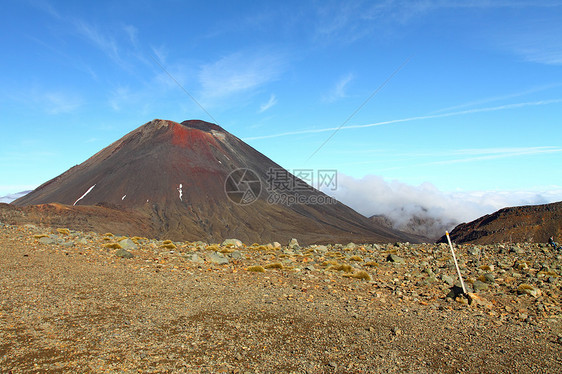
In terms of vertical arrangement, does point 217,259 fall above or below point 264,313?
above

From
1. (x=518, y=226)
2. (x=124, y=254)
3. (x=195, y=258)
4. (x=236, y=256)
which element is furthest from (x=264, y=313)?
(x=518, y=226)

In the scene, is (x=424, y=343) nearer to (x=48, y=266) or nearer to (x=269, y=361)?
(x=269, y=361)

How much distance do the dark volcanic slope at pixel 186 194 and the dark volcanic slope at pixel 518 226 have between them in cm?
4554

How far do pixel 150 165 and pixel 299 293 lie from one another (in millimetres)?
124202

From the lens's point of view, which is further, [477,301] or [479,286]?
[479,286]

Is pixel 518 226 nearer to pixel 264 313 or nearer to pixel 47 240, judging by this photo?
pixel 264 313

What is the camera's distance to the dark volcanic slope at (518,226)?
49.7 metres

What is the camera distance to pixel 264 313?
28.4 ft

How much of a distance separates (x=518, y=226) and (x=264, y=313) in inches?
2293

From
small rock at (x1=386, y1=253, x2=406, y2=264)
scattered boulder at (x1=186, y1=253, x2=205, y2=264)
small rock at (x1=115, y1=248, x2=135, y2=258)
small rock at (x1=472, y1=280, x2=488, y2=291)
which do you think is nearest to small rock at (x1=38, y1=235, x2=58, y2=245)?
small rock at (x1=115, y1=248, x2=135, y2=258)

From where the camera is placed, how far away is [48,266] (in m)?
11.6

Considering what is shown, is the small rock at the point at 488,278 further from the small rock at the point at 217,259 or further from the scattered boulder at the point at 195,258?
the scattered boulder at the point at 195,258

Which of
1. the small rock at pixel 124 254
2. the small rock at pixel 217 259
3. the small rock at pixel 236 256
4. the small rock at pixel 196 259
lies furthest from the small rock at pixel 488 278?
the small rock at pixel 124 254

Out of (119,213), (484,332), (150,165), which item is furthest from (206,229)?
(484,332)
